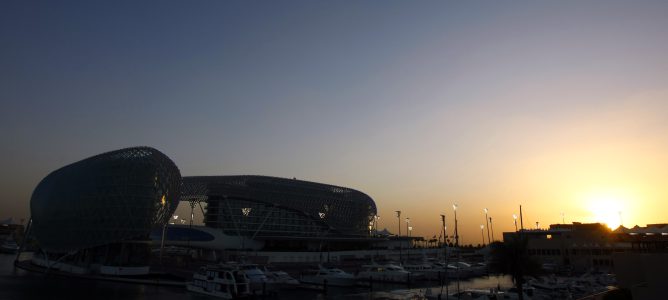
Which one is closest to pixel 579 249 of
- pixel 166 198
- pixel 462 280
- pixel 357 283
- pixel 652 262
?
pixel 462 280

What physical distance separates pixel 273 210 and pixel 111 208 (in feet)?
163

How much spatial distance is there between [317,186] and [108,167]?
205ft

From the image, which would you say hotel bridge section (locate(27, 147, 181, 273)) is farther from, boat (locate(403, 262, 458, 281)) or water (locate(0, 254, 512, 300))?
boat (locate(403, 262, 458, 281))

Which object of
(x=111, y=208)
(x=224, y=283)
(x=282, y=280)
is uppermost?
(x=111, y=208)

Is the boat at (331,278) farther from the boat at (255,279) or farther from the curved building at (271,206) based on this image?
the curved building at (271,206)

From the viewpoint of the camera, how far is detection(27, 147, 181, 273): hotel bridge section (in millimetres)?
65062

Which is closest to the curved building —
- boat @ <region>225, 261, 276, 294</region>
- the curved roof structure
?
the curved roof structure

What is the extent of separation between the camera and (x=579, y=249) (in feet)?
273

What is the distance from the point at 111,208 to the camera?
6512cm

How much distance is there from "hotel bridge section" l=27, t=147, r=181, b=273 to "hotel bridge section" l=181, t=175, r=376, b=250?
101ft

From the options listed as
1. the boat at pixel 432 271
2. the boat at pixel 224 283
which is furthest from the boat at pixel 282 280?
the boat at pixel 432 271

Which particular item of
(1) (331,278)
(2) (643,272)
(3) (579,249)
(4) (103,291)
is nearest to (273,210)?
(1) (331,278)

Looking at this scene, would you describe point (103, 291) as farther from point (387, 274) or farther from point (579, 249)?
point (579, 249)

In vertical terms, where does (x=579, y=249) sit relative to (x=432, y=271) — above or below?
above
